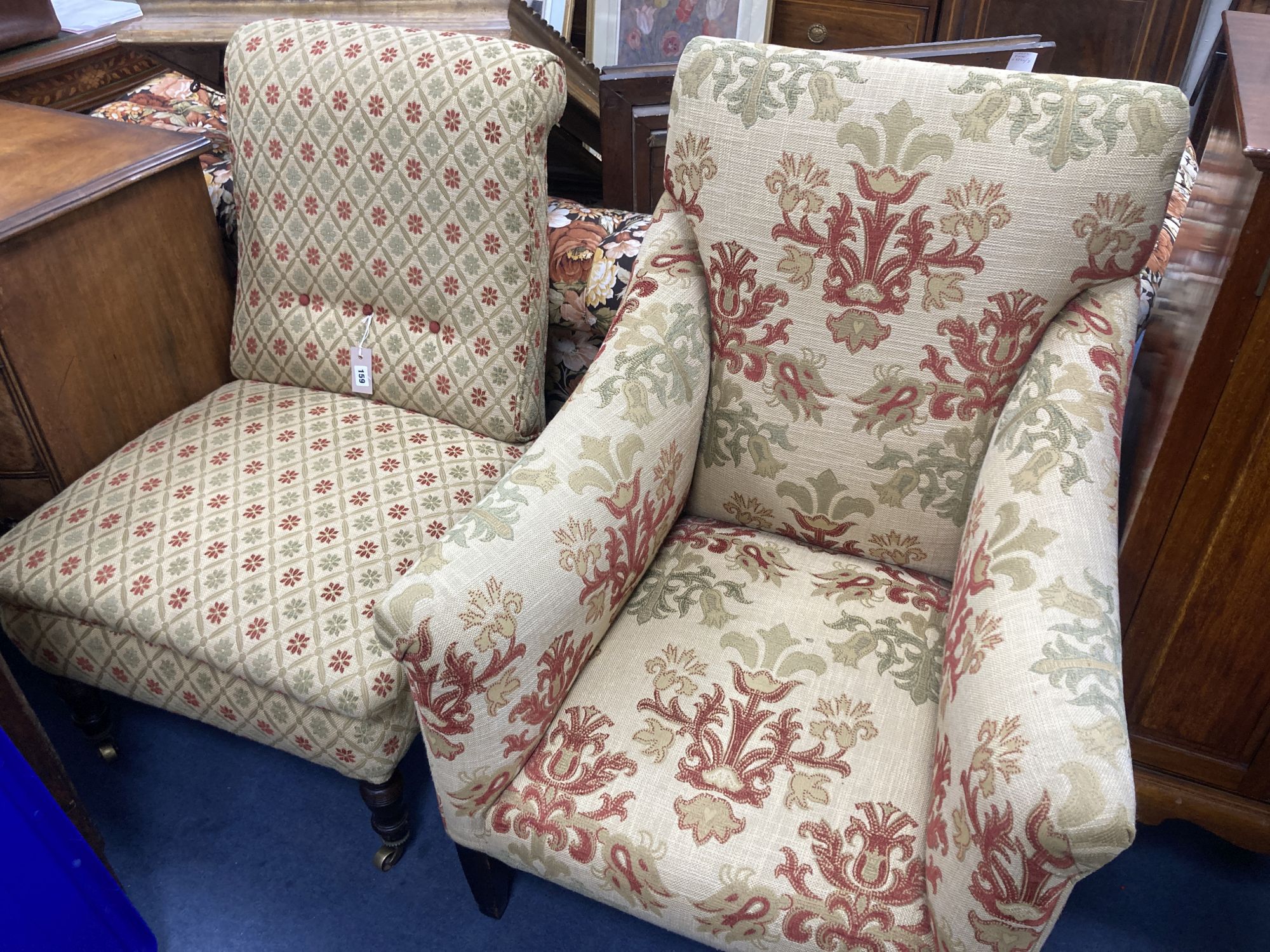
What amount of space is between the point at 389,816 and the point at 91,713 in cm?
49

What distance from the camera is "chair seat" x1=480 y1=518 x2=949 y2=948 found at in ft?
2.73

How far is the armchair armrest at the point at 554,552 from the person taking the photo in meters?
0.81

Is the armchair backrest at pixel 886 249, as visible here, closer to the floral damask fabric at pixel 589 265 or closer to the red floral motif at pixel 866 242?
the red floral motif at pixel 866 242

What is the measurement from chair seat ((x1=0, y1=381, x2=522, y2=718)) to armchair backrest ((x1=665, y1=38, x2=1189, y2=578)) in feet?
1.30

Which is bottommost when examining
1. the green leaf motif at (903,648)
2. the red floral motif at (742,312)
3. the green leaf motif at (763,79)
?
the green leaf motif at (903,648)

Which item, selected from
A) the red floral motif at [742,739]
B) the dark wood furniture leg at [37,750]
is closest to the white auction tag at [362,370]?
the dark wood furniture leg at [37,750]

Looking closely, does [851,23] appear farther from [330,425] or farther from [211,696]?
[211,696]

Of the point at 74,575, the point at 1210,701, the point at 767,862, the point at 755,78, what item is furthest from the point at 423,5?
the point at 1210,701

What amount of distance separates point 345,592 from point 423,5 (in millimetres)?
969

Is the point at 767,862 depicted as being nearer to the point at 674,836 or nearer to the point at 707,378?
the point at 674,836

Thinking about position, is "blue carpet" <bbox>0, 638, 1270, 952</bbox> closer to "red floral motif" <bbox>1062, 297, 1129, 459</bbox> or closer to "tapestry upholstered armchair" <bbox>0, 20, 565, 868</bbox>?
"tapestry upholstered armchair" <bbox>0, 20, 565, 868</bbox>

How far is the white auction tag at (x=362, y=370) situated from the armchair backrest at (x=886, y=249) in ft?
1.68

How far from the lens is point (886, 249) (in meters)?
0.99

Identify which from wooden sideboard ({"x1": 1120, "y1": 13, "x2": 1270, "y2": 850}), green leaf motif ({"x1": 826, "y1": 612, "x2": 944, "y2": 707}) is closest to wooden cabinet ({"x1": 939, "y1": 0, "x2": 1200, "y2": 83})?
wooden sideboard ({"x1": 1120, "y1": 13, "x2": 1270, "y2": 850})
